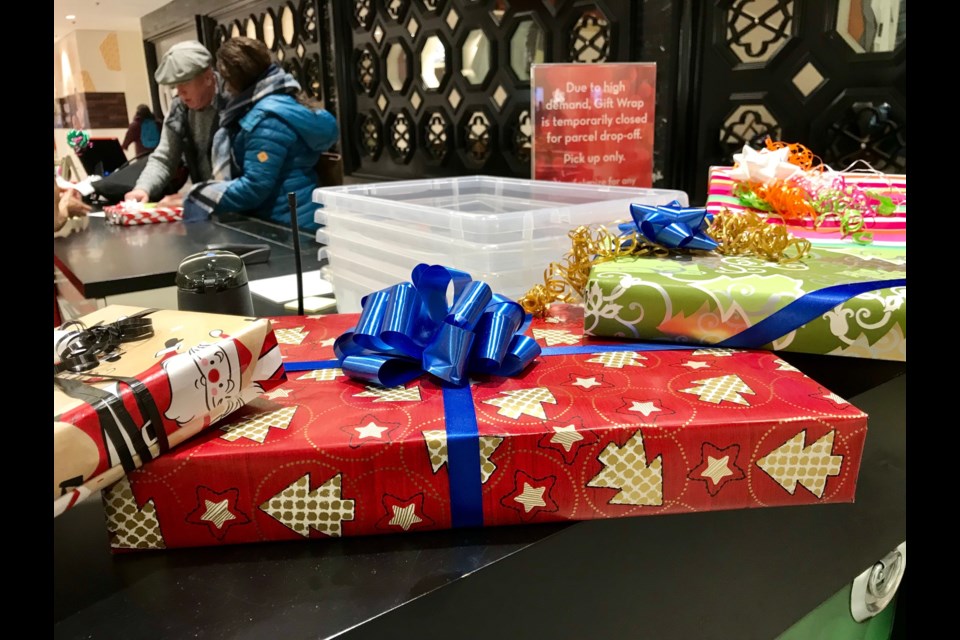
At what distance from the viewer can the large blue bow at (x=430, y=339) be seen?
503mm

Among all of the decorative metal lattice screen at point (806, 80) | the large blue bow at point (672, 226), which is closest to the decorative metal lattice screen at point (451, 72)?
the decorative metal lattice screen at point (806, 80)

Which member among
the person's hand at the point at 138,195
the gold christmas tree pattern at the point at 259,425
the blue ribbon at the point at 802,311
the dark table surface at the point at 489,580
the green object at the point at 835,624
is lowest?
the green object at the point at 835,624

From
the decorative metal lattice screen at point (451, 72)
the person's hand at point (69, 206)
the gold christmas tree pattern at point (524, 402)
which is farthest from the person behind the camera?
the person's hand at point (69, 206)

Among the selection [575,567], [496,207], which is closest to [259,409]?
[575,567]

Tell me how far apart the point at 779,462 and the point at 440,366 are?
0.25 metres

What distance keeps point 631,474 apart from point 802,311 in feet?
0.86

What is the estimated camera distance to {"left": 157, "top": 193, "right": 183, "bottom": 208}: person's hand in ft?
6.19

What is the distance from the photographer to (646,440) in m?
Answer: 0.44

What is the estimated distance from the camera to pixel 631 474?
45 centimetres

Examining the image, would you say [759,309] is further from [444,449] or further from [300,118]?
[300,118]

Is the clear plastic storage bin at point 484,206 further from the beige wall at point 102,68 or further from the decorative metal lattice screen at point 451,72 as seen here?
the beige wall at point 102,68

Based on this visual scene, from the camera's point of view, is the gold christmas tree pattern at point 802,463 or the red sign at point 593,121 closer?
the gold christmas tree pattern at point 802,463
